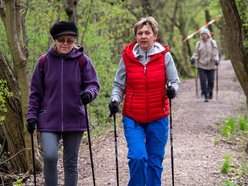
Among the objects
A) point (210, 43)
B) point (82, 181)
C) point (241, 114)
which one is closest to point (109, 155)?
point (82, 181)

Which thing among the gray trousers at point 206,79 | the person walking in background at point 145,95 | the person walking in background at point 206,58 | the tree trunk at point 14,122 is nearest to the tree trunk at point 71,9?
the tree trunk at point 14,122

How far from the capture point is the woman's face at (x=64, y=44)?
5578mm

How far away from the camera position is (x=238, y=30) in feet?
27.3

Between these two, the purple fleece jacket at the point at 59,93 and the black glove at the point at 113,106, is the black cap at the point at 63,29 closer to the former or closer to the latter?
the purple fleece jacket at the point at 59,93

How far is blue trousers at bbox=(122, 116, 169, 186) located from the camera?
5.65 metres

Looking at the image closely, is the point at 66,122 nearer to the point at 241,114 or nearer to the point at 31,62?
the point at 31,62

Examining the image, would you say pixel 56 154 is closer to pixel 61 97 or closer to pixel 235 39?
pixel 61 97

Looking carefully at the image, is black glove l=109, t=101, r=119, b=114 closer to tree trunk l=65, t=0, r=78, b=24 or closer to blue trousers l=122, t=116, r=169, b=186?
blue trousers l=122, t=116, r=169, b=186

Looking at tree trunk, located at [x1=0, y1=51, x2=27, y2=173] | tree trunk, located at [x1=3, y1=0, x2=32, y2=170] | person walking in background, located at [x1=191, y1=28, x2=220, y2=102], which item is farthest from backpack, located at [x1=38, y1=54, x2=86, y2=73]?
person walking in background, located at [x1=191, y1=28, x2=220, y2=102]

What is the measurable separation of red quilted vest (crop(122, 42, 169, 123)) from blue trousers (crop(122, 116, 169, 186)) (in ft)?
0.31

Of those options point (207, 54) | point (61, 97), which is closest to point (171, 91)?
point (61, 97)

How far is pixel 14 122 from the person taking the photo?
8672 millimetres

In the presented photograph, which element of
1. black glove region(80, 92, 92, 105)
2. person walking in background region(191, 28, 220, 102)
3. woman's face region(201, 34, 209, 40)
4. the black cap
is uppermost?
woman's face region(201, 34, 209, 40)

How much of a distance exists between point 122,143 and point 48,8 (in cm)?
363
